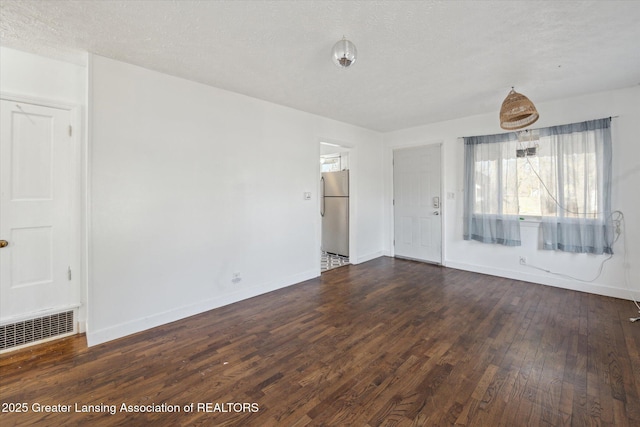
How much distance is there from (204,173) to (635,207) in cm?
515

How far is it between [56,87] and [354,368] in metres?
3.62

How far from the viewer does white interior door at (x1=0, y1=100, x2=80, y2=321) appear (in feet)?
7.41

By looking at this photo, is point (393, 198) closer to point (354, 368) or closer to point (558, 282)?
point (558, 282)

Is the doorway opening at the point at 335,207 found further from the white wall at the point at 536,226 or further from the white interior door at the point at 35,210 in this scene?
the white interior door at the point at 35,210

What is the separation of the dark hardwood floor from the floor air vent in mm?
129

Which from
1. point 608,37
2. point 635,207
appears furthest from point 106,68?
point 635,207

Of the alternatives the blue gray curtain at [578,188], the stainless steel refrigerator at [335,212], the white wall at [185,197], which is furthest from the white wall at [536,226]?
the white wall at [185,197]

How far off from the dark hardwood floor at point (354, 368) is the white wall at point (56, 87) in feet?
2.91

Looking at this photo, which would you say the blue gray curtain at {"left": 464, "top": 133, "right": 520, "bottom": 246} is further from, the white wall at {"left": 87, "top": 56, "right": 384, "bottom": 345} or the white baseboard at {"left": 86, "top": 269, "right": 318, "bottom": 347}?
the white baseboard at {"left": 86, "top": 269, "right": 318, "bottom": 347}

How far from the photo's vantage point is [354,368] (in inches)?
78.6

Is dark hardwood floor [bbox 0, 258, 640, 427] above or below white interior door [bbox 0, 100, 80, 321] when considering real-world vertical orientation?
below

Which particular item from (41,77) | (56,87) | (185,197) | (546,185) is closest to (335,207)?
(185,197)

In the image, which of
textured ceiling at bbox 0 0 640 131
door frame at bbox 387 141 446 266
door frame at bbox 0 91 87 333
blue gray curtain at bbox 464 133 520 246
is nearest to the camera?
textured ceiling at bbox 0 0 640 131

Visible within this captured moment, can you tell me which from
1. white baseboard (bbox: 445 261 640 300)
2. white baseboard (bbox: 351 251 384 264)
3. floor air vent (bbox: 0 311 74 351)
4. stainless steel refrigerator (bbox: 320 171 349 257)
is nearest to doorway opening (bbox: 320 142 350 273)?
stainless steel refrigerator (bbox: 320 171 349 257)
